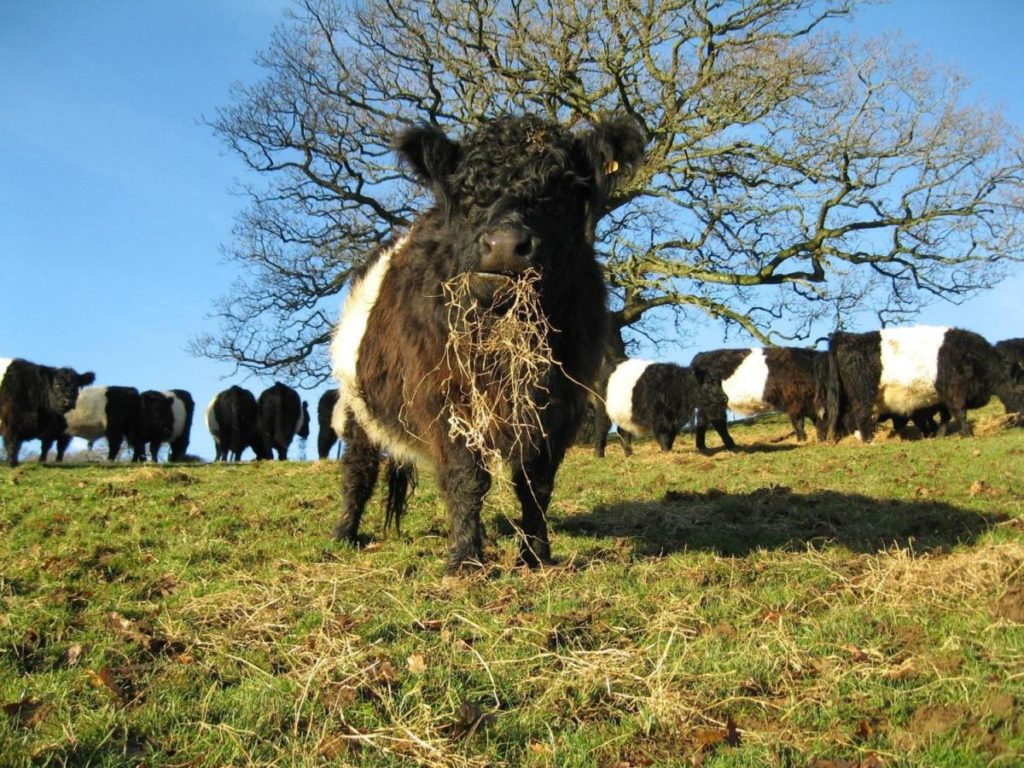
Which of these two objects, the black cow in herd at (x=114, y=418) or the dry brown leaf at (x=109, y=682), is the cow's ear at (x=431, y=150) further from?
the black cow in herd at (x=114, y=418)

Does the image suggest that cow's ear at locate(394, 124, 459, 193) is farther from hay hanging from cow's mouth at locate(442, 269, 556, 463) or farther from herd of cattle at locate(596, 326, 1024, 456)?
herd of cattle at locate(596, 326, 1024, 456)

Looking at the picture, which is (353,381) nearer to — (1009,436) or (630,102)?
(1009,436)

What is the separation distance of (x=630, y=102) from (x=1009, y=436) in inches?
400

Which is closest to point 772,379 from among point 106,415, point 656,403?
point 656,403

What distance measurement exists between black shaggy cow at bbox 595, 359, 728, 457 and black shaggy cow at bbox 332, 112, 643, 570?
1120cm

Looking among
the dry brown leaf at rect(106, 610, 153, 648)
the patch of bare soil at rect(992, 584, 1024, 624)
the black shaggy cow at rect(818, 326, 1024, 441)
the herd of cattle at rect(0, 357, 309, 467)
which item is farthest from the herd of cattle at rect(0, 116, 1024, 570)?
the herd of cattle at rect(0, 357, 309, 467)

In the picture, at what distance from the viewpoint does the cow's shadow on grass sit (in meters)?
6.62

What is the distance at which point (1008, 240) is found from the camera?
18.9 metres

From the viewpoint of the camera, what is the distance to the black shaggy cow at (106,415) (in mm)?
23422

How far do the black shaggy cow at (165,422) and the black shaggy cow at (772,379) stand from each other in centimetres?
1436

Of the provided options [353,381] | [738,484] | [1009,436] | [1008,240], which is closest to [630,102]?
[1008,240]

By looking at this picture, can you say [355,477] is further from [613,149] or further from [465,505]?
[613,149]

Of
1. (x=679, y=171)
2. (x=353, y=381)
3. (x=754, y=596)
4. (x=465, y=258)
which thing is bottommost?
(x=754, y=596)

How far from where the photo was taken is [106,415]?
23.5 m
